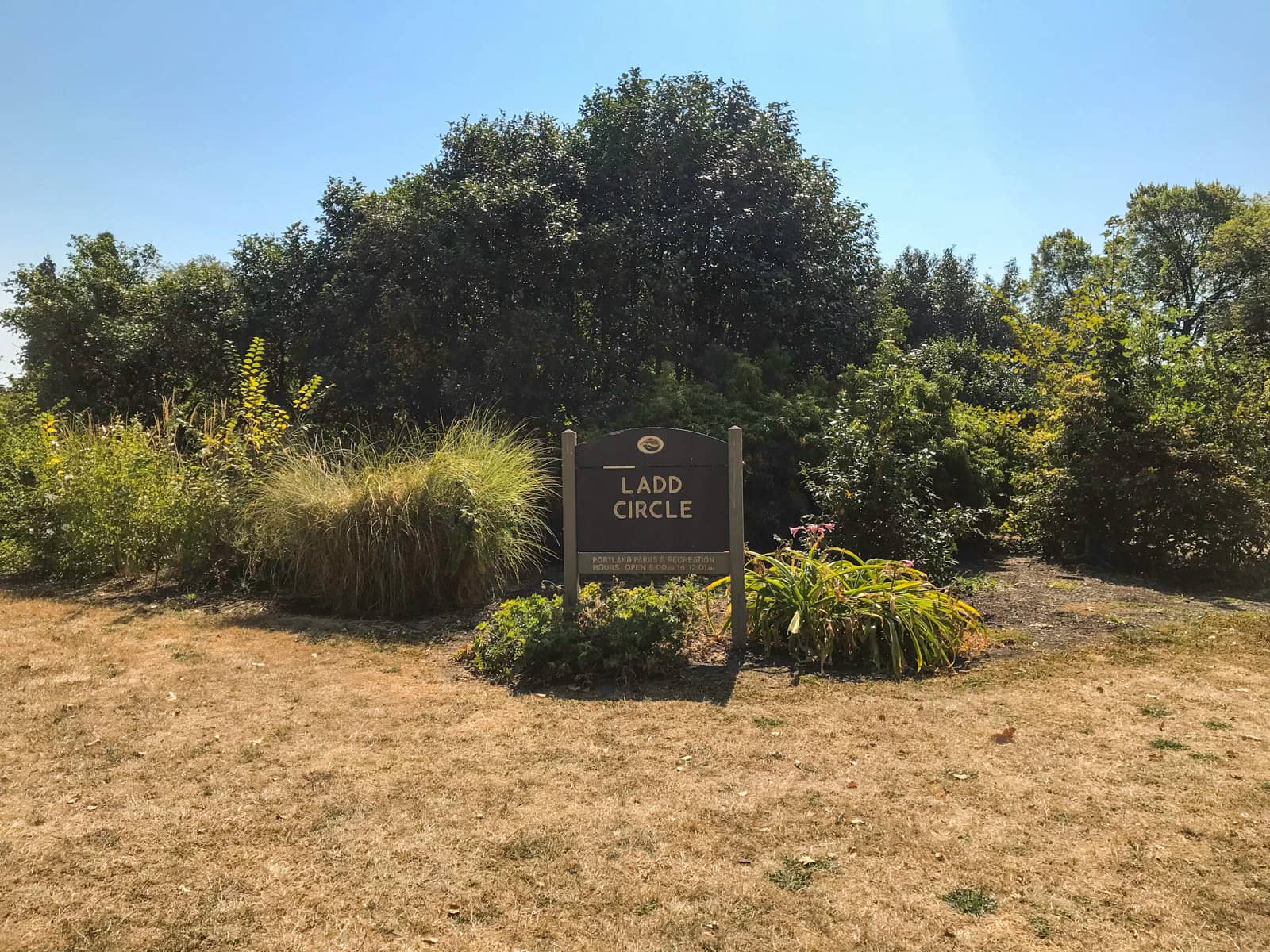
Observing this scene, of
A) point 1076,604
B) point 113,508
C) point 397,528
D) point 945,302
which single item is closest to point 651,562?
point 397,528

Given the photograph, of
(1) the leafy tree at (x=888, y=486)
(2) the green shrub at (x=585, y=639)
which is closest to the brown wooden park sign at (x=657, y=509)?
(2) the green shrub at (x=585, y=639)

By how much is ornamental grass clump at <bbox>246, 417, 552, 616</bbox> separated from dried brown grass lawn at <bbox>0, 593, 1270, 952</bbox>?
1993 millimetres

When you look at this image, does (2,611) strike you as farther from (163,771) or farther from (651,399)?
(651,399)

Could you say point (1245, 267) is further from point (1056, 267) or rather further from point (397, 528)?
point (397, 528)

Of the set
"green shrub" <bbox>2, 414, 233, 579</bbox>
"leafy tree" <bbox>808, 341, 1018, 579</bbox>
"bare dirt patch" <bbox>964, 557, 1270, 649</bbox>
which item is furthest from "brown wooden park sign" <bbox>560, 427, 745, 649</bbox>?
"green shrub" <bbox>2, 414, 233, 579</bbox>

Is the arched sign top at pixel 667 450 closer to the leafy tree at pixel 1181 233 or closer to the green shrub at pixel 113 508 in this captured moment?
the green shrub at pixel 113 508

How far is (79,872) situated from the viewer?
9.38ft

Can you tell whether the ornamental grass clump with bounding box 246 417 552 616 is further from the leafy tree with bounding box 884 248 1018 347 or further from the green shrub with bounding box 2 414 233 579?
the leafy tree with bounding box 884 248 1018 347

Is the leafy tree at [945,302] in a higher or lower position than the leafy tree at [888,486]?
higher

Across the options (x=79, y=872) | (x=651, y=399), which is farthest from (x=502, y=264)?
(x=79, y=872)

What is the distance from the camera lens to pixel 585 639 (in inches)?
215

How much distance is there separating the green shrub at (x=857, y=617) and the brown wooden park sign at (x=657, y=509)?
0.27 metres

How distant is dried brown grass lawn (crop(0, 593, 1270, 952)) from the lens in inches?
101

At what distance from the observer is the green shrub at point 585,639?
5375 mm
